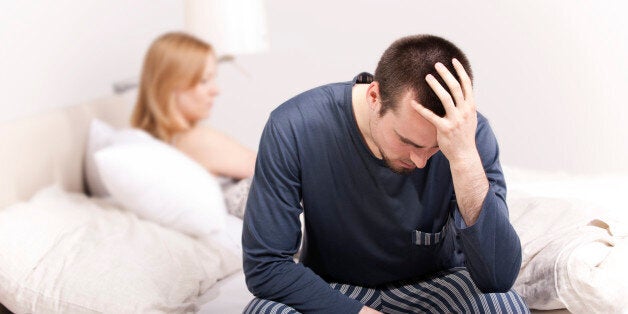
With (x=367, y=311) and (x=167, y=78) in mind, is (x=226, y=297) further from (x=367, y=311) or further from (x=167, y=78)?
(x=167, y=78)

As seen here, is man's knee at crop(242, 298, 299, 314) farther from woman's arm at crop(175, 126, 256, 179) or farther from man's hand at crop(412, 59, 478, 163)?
woman's arm at crop(175, 126, 256, 179)

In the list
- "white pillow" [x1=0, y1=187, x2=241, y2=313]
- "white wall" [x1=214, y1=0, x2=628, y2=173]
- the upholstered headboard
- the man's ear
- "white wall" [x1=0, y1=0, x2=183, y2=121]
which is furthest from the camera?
"white wall" [x1=214, y1=0, x2=628, y2=173]

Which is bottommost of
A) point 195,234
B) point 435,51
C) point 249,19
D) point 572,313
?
point 195,234

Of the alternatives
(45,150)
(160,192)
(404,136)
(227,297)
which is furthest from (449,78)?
(45,150)

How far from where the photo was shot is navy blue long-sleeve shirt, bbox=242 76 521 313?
1.65 m

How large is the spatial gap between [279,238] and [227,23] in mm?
1728

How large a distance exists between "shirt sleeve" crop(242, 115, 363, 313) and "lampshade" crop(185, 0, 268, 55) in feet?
5.28

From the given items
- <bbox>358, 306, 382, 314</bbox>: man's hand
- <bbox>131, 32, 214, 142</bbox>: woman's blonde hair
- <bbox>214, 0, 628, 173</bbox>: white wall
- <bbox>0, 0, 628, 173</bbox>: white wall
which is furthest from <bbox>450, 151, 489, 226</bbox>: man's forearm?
<bbox>214, 0, 628, 173</bbox>: white wall

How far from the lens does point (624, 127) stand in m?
3.73

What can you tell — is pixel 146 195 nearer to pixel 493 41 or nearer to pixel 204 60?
pixel 204 60

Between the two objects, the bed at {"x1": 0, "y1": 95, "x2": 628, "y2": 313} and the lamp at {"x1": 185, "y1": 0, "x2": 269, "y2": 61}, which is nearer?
the bed at {"x1": 0, "y1": 95, "x2": 628, "y2": 313}

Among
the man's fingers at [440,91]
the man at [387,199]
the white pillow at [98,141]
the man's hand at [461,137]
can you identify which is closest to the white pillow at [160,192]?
the white pillow at [98,141]

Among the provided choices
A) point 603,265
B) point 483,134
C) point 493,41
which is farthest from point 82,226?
point 493,41

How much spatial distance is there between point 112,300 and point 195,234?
1.68ft
